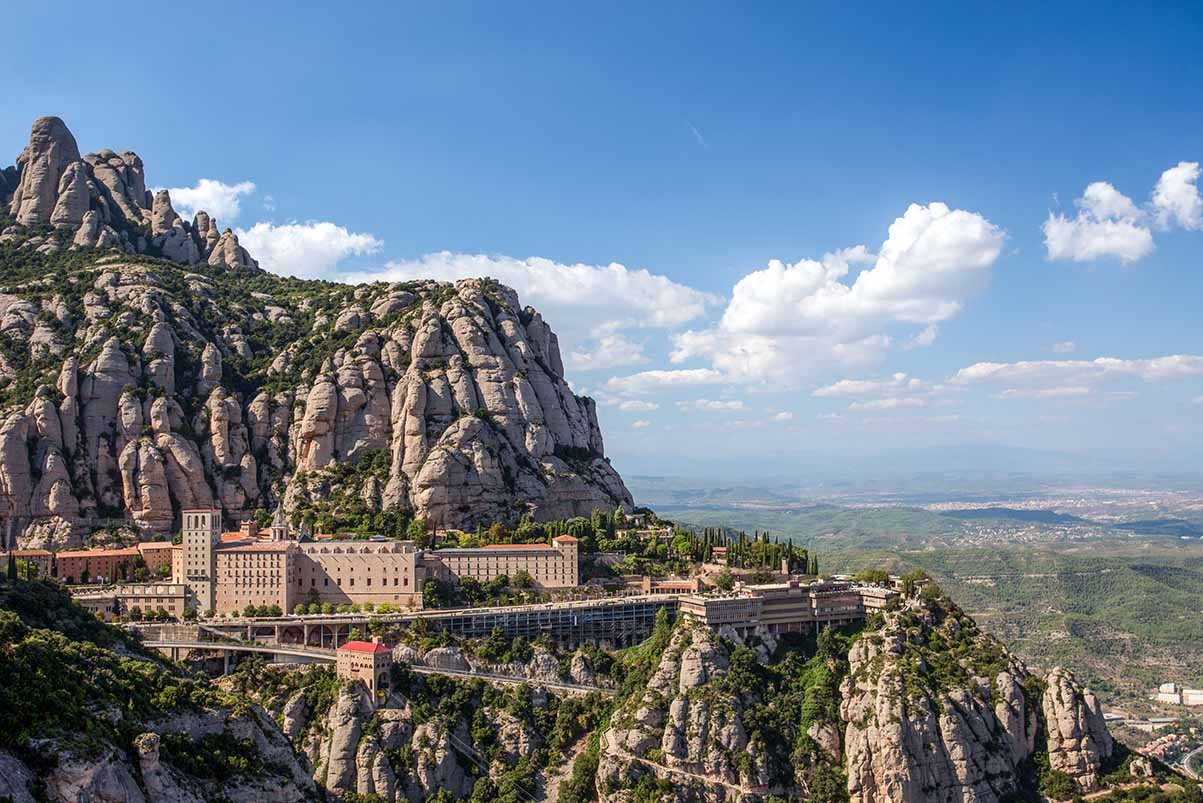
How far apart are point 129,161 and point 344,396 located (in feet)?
254

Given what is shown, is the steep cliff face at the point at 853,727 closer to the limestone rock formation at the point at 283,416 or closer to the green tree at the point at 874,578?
the green tree at the point at 874,578

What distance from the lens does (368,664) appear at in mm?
93438

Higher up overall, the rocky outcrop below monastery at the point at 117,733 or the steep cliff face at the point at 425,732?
the rocky outcrop below monastery at the point at 117,733

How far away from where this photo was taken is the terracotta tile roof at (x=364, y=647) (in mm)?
93875

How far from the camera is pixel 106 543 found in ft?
415

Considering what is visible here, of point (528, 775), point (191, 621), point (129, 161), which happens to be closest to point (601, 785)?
point (528, 775)

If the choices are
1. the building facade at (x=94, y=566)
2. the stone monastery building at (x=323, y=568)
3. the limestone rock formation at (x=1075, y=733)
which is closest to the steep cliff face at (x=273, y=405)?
the building facade at (x=94, y=566)

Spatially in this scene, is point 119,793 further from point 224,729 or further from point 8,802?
point 224,729

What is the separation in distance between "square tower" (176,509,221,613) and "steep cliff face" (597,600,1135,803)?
40.3 m

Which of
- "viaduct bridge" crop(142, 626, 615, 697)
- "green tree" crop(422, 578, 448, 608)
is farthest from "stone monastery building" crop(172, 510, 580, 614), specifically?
"viaduct bridge" crop(142, 626, 615, 697)

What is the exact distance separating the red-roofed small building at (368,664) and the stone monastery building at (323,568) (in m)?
14.5

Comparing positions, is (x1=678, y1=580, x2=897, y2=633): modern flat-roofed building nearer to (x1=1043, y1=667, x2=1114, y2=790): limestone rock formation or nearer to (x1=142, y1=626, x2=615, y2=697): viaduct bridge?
(x1=142, y1=626, x2=615, y2=697): viaduct bridge

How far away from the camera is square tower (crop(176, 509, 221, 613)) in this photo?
10950 cm

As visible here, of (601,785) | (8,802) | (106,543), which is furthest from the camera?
(106,543)
